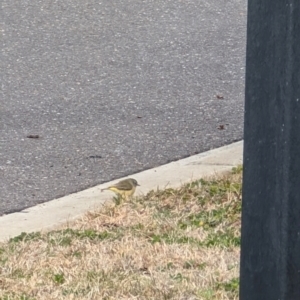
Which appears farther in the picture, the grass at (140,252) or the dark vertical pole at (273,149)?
the grass at (140,252)

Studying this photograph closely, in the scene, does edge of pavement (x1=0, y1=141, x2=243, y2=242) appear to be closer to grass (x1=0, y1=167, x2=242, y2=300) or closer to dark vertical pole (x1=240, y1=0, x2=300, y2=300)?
grass (x1=0, y1=167, x2=242, y2=300)

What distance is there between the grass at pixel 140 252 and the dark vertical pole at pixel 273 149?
1305 mm

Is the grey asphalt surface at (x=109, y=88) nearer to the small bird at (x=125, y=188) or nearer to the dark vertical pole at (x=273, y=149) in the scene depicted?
the small bird at (x=125, y=188)

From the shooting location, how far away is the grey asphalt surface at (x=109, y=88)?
579 centimetres

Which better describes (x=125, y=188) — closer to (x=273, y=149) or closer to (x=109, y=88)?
(x=109, y=88)

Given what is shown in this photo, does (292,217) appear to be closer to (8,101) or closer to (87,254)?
(87,254)

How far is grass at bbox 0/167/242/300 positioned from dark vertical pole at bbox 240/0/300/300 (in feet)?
4.28

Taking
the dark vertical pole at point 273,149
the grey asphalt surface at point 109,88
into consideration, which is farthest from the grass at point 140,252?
the dark vertical pole at point 273,149

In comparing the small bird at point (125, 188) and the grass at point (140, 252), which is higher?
the small bird at point (125, 188)

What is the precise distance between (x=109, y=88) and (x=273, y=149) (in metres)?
5.37

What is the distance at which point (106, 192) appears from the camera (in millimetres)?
5172

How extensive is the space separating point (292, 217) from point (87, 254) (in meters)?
2.05

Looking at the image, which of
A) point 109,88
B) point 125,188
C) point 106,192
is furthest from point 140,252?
point 109,88

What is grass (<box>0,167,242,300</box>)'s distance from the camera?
11.7ft
